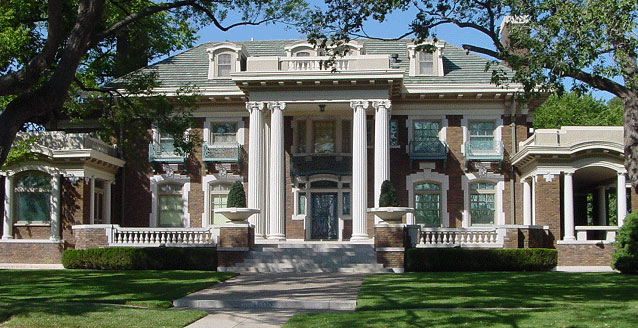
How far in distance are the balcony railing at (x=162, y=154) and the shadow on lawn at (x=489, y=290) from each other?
14.1m

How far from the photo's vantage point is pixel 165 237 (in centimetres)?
2864

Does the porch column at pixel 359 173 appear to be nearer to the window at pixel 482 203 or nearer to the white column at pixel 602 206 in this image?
the window at pixel 482 203

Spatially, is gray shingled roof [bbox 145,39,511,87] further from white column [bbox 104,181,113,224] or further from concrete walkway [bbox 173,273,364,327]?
concrete walkway [bbox 173,273,364,327]

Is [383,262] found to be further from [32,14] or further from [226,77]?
[32,14]

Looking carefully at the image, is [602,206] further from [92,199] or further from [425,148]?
[92,199]

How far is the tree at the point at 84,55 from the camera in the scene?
45.1 ft

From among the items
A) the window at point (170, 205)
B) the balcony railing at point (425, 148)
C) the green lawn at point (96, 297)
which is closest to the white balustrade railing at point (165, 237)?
the green lawn at point (96, 297)

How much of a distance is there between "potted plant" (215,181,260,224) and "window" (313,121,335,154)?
6.84 meters

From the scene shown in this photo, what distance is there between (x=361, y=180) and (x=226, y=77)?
8.77 meters

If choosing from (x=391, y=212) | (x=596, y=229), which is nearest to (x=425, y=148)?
(x=596, y=229)

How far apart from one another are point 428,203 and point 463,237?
5.84m

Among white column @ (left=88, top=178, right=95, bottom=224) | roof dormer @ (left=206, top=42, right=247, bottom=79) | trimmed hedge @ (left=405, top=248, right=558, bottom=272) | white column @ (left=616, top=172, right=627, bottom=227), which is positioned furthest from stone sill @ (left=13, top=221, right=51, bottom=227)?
white column @ (left=616, top=172, right=627, bottom=227)

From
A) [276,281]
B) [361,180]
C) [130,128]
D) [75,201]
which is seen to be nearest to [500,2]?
[276,281]

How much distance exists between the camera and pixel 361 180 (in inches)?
1165
